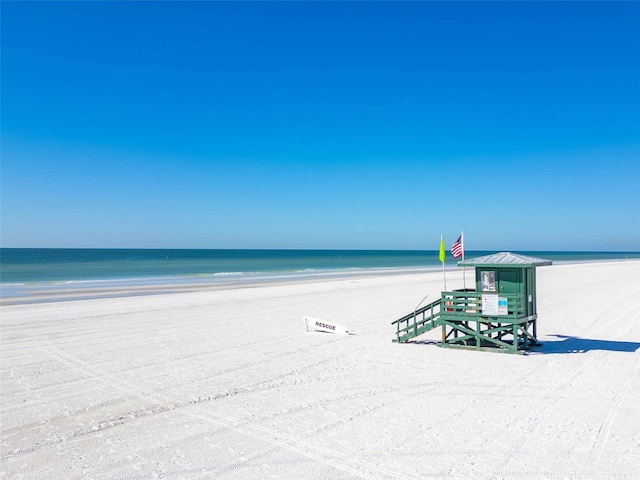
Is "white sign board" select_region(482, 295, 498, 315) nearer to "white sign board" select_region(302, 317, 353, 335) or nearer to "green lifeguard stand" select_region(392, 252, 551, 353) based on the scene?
"green lifeguard stand" select_region(392, 252, 551, 353)

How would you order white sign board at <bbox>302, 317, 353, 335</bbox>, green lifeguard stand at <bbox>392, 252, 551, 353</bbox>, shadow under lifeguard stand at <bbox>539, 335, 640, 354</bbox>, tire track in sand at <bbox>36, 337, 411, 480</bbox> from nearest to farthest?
tire track in sand at <bbox>36, 337, 411, 480</bbox> < green lifeguard stand at <bbox>392, 252, 551, 353</bbox> < shadow under lifeguard stand at <bbox>539, 335, 640, 354</bbox> < white sign board at <bbox>302, 317, 353, 335</bbox>

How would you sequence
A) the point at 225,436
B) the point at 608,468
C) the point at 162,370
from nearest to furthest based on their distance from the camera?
1. the point at 608,468
2. the point at 225,436
3. the point at 162,370

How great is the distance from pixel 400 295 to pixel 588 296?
391 inches

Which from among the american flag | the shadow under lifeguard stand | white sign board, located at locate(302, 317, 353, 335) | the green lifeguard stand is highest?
the american flag

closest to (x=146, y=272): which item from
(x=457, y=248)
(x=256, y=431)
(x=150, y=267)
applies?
(x=150, y=267)

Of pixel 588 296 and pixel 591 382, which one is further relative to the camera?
pixel 588 296

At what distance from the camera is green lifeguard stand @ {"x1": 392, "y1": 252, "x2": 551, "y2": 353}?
1335cm

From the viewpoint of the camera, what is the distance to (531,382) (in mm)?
10672

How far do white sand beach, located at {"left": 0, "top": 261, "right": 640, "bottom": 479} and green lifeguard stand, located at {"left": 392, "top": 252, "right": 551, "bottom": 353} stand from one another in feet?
1.88

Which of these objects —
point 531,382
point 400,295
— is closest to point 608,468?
point 531,382

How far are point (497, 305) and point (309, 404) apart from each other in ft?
21.1

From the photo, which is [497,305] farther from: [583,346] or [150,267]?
[150,267]

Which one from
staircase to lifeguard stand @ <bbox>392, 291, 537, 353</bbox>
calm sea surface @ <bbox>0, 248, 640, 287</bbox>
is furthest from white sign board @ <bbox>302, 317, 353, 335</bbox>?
calm sea surface @ <bbox>0, 248, 640, 287</bbox>

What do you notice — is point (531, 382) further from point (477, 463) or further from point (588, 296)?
point (588, 296)
